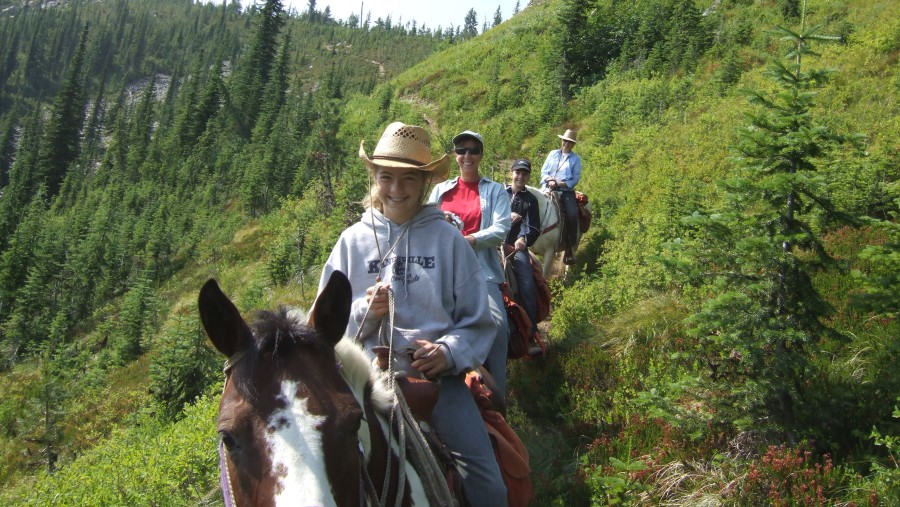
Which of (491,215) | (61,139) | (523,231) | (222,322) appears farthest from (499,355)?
(61,139)

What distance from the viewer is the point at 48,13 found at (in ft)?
471

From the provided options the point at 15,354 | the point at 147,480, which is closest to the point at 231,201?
the point at 15,354

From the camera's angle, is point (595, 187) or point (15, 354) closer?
point (595, 187)

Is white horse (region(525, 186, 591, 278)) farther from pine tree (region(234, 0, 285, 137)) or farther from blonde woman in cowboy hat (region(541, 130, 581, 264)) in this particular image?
pine tree (region(234, 0, 285, 137))

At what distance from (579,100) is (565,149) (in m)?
13.7

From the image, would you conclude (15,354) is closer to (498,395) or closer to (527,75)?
(527,75)

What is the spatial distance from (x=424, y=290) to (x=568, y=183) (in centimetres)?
726

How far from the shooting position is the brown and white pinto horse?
160cm

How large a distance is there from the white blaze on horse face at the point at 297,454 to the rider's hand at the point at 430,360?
2.93 feet

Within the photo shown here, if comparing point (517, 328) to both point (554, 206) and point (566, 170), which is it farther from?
point (566, 170)

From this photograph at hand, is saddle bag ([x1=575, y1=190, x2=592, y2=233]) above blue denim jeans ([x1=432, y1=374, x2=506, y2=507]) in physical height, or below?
above

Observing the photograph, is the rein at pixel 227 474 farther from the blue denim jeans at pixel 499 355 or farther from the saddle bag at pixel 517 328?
the saddle bag at pixel 517 328

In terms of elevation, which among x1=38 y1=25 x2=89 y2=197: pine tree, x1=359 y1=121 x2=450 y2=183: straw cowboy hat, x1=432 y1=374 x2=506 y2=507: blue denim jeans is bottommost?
x1=38 y1=25 x2=89 y2=197: pine tree

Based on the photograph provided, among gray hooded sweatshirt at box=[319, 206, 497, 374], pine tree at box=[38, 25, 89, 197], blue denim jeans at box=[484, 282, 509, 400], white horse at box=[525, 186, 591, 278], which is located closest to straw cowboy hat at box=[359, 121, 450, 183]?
gray hooded sweatshirt at box=[319, 206, 497, 374]
